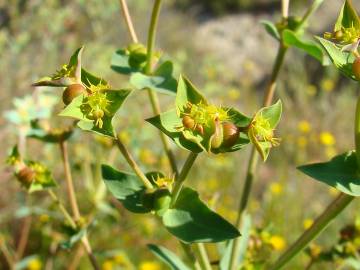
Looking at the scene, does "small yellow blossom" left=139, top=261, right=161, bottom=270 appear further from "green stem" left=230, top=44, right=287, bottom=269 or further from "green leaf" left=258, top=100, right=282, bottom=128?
"green leaf" left=258, top=100, right=282, bottom=128

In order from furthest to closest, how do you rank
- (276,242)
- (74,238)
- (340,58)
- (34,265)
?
(34,265), (276,242), (74,238), (340,58)

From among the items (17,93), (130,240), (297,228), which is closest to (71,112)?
(130,240)

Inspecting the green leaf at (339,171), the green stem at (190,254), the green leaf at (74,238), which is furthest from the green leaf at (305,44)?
the green leaf at (74,238)

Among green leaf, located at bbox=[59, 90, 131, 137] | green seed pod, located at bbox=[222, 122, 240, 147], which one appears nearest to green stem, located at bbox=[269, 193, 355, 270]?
green seed pod, located at bbox=[222, 122, 240, 147]

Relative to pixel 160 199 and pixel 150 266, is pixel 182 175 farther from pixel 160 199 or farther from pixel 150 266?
pixel 150 266

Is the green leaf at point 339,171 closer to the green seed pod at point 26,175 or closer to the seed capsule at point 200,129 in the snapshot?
the seed capsule at point 200,129

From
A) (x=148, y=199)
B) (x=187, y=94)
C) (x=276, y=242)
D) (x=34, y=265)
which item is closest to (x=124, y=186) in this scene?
(x=148, y=199)
